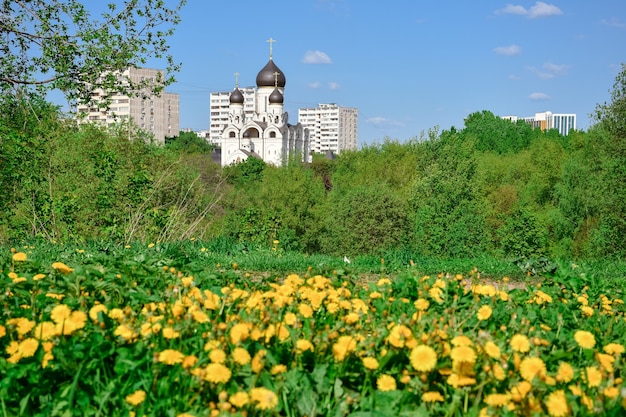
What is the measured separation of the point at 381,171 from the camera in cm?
4781

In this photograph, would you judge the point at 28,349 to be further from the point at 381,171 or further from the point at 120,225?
the point at 381,171

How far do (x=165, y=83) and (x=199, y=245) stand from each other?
2.66m

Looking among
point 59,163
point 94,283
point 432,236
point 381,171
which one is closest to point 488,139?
point 381,171

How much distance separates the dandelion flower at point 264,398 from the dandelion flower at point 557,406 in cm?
90

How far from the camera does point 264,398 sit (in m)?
2.35

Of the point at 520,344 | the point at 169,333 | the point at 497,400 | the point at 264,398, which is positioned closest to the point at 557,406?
the point at 497,400

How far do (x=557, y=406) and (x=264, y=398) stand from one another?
37.7 inches

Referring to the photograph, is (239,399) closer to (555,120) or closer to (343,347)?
(343,347)

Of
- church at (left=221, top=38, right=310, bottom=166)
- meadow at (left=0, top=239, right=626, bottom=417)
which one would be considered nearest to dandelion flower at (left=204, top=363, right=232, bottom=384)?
meadow at (left=0, top=239, right=626, bottom=417)

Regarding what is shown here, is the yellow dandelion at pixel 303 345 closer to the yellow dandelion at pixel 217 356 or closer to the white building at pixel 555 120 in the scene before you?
the yellow dandelion at pixel 217 356

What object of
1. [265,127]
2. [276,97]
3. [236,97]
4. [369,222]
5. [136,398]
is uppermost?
[236,97]

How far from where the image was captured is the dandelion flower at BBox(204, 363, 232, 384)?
246 centimetres

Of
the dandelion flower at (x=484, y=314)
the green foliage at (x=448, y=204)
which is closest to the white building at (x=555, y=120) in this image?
the green foliage at (x=448, y=204)

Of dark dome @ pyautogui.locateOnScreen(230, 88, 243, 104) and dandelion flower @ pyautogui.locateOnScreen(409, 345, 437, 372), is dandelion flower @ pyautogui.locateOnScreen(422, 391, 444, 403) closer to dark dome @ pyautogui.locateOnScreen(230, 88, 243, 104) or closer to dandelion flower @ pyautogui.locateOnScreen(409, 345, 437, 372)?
dandelion flower @ pyautogui.locateOnScreen(409, 345, 437, 372)
